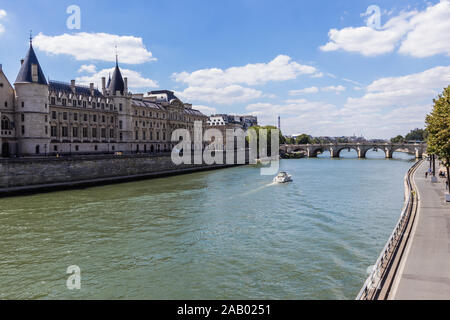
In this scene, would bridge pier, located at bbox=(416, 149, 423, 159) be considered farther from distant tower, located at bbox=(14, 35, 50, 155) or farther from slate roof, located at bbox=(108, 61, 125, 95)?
distant tower, located at bbox=(14, 35, 50, 155)

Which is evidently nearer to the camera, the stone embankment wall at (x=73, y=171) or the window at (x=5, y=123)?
the stone embankment wall at (x=73, y=171)

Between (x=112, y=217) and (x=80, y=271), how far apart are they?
449 inches

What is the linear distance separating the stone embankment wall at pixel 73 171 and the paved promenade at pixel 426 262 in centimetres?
3750

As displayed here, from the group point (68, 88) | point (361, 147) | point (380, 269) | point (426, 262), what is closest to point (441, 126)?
point (426, 262)

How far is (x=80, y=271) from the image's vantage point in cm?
1603

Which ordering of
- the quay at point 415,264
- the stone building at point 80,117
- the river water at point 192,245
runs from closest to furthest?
the quay at point 415,264, the river water at point 192,245, the stone building at point 80,117

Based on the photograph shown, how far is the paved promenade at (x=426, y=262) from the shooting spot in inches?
408

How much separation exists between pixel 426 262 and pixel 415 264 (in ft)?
1.82

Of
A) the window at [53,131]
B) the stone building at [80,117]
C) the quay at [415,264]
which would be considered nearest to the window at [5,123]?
the stone building at [80,117]

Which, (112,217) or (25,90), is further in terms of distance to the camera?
(25,90)

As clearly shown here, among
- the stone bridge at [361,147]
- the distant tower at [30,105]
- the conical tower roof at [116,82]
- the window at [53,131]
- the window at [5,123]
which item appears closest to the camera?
the window at [5,123]

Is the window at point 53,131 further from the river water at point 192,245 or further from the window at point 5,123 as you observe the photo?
the river water at point 192,245
